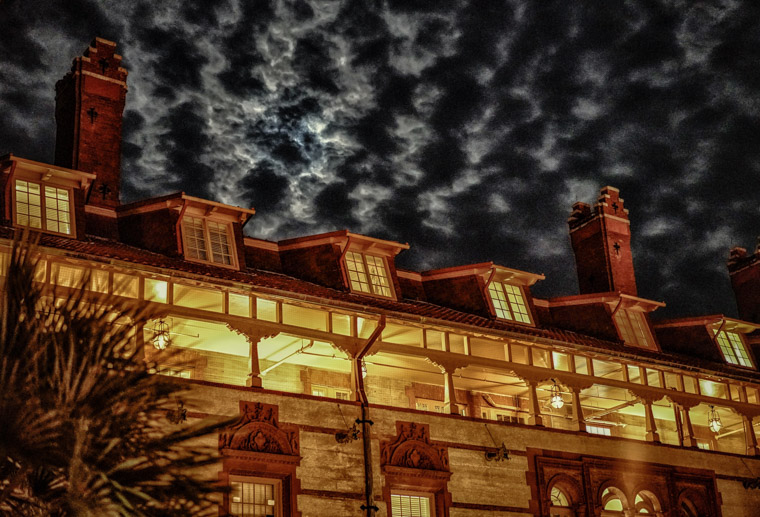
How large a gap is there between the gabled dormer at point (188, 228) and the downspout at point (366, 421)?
393 cm

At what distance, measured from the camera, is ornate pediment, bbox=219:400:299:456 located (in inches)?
960

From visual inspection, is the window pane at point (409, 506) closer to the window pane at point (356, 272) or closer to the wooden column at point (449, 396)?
the wooden column at point (449, 396)

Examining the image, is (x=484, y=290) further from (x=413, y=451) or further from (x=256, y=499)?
(x=256, y=499)

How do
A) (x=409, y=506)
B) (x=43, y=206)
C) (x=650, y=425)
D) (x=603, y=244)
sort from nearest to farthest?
(x=43, y=206), (x=409, y=506), (x=650, y=425), (x=603, y=244)

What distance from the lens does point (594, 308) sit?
3488 cm

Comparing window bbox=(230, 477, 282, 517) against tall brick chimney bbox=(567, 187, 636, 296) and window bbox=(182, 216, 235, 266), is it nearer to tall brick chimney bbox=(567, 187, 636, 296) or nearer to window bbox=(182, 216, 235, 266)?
window bbox=(182, 216, 235, 266)

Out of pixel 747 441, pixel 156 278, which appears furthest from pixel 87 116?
pixel 747 441

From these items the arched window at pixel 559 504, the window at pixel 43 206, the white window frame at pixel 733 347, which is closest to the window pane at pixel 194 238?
the window at pixel 43 206

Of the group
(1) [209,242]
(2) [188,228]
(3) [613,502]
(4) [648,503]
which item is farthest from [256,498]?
(4) [648,503]

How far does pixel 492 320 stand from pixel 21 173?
13491 mm

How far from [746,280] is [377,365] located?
19.4 metres

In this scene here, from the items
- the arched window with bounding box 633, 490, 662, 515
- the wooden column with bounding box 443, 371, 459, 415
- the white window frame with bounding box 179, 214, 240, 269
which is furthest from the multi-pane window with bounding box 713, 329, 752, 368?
the white window frame with bounding box 179, 214, 240, 269

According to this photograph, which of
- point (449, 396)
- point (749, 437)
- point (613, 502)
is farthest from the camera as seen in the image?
point (749, 437)

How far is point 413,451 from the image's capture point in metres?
26.9
